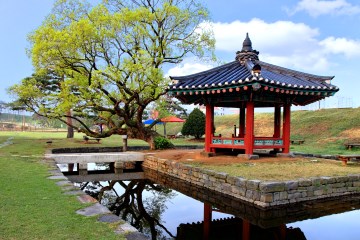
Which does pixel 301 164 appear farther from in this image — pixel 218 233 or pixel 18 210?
pixel 18 210

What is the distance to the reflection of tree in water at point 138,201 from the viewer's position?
7.50 metres

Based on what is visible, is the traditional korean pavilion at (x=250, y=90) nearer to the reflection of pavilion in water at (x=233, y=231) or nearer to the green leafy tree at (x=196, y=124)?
the reflection of pavilion in water at (x=233, y=231)

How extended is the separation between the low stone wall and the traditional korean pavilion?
312cm

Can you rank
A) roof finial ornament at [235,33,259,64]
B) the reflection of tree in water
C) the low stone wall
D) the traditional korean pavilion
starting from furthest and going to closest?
roof finial ornament at [235,33,259,64] → the traditional korean pavilion → the low stone wall → the reflection of tree in water

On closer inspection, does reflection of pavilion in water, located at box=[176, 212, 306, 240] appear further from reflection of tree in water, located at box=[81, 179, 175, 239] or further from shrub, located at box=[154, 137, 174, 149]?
shrub, located at box=[154, 137, 174, 149]

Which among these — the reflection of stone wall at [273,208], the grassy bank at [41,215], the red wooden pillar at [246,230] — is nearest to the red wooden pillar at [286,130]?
the reflection of stone wall at [273,208]

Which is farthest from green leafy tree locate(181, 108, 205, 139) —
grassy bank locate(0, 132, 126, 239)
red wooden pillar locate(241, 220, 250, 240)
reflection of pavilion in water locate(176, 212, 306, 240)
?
red wooden pillar locate(241, 220, 250, 240)

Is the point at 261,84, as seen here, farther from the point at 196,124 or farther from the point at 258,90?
the point at 196,124

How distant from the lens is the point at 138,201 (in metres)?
9.76

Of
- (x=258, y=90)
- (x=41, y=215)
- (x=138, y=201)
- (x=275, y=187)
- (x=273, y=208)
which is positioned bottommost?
(x=138, y=201)

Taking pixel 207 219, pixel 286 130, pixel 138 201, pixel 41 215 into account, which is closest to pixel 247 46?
pixel 286 130

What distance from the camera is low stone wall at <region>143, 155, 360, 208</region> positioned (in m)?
8.11

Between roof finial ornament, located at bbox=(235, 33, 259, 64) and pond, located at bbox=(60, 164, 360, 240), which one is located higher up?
roof finial ornament, located at bbox=(235, 33, 259, 64)

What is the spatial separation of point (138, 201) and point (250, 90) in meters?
6.03
